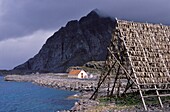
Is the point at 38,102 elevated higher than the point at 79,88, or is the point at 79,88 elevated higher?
the point at 79,88

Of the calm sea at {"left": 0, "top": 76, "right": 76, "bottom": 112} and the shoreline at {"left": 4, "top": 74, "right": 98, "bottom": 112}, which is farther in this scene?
the calm sea at {"left": 0, "top": 76, "right": 76, "bottom": 112}

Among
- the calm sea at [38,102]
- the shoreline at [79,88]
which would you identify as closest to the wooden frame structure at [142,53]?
the shoreline at [79,88]

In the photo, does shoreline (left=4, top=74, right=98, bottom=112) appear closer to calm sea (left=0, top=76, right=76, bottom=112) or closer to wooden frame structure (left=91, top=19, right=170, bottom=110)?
calm sea (left=0, top=76, right=76, bottom=112)

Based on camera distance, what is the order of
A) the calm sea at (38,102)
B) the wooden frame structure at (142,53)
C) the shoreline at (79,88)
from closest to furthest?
the wooden frame structure at (142,53)
the shoreline at (79,88)
the calm sea at (38,102)

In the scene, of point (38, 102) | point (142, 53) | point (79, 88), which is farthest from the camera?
point (79, 88)

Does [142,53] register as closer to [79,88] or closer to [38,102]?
[38,102]

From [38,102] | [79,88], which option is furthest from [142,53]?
[79,88]

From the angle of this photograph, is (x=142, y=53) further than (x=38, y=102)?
No

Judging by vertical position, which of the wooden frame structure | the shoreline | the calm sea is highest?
the wooden frame structure

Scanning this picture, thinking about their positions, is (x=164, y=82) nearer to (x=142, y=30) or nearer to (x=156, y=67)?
(x=156, y=67)

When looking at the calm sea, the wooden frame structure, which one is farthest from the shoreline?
the wooden frame structure

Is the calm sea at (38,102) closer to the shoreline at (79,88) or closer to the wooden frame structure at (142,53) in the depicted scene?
the shoreline at (79,88)

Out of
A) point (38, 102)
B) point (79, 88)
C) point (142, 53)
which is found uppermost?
point (142, 53)

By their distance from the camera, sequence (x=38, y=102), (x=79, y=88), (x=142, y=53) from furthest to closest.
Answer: (x=79, y=88), (x=38, y=102), (x=142, y=53)
